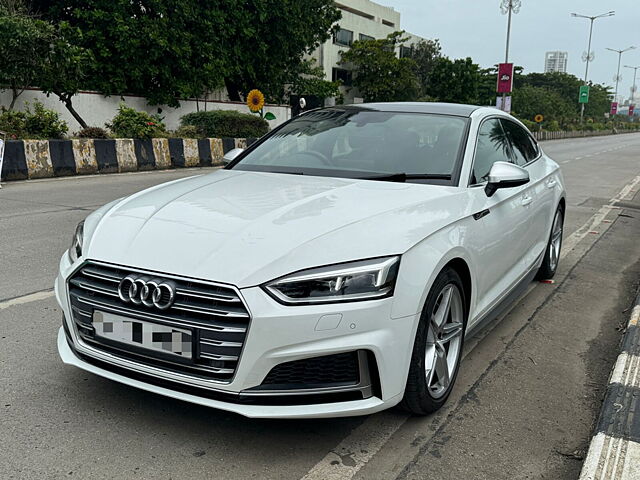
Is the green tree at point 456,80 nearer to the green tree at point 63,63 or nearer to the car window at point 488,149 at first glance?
the green tree at point 63,63

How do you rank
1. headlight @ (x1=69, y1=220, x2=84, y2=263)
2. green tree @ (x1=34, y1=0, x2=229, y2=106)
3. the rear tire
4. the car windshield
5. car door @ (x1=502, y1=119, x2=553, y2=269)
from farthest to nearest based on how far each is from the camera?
green tree @ (x1=34, y1=0, x2=229, y2=106) < the rear tire < car door @ (x1=502, y1=119, x2=553, y2=269) < the car windshield < headlight @ (x1=69, y1=220, x2=84, y2=263)

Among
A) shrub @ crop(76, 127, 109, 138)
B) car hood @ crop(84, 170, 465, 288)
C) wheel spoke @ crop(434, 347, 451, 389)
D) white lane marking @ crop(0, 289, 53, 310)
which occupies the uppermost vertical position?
car hood @ crop(84, 170, 465, 288)

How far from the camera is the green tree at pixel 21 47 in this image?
1598 centimetres

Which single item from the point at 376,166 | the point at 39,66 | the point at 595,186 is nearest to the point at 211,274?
the point at 376,166

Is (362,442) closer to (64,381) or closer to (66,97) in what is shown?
(64,381)

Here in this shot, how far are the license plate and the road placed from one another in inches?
18.4

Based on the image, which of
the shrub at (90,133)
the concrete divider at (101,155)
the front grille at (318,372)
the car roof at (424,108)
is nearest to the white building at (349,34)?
the concrete divider at (101,155)

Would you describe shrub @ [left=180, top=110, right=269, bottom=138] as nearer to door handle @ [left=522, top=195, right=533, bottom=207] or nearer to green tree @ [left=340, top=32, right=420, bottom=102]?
door handle @ [left=522, top=195, right=533, bottom=207]

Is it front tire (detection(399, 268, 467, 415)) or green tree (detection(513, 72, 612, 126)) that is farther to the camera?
green tree (detection(513, 72, 612, 126))

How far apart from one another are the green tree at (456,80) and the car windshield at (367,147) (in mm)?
53061

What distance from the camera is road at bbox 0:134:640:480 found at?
261 cm

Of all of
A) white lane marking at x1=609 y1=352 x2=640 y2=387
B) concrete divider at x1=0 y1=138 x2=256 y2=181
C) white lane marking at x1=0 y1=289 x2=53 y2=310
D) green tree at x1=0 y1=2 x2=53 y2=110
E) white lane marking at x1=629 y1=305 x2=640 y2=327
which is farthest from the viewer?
green tree at x1=0 y1=2 x2=53 y2=110

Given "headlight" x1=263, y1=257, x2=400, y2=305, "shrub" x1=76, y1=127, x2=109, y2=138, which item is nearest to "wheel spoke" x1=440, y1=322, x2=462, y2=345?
"headlight" x1=263, y1=257, x2=400, y2=305

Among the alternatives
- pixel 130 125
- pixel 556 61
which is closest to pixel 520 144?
pixel 130 125
